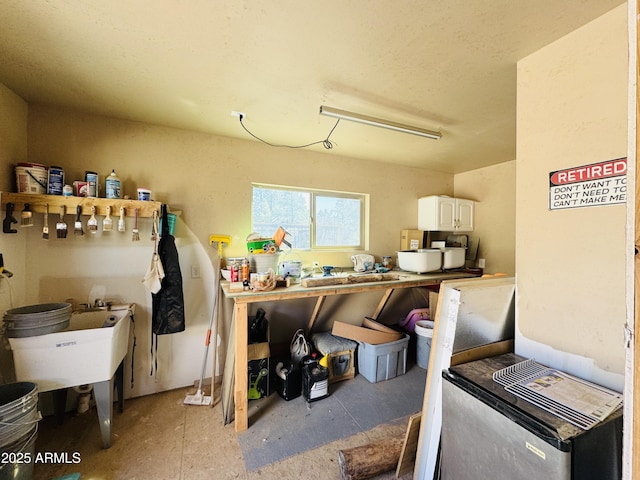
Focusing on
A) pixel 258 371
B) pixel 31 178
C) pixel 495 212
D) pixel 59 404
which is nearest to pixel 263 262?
pixel 258 371

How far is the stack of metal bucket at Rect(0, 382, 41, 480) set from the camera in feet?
3.97

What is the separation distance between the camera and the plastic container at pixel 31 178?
169cm

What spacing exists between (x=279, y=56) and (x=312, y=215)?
Result: 5.74 feet

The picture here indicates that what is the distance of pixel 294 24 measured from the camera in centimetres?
118

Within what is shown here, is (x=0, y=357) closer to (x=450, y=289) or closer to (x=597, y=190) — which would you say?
(x=450, y=289)

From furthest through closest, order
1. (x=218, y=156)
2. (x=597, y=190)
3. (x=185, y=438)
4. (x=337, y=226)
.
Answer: (x=337, y=226) < (x=218, y=156) < (x=185, y=438) < (x=597, y=190)

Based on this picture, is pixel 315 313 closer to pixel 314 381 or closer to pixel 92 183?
pixel 314 381

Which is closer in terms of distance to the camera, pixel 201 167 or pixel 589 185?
pixel 589 185

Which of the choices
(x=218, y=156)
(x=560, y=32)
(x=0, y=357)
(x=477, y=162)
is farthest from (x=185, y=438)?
(x=477, y=162)

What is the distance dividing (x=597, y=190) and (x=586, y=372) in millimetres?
794

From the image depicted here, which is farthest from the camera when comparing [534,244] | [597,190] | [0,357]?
[0,357]

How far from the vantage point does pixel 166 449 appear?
5.52ft

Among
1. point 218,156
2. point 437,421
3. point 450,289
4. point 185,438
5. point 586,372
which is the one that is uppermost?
point 218,156

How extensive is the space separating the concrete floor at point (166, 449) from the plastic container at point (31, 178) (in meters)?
1.70
